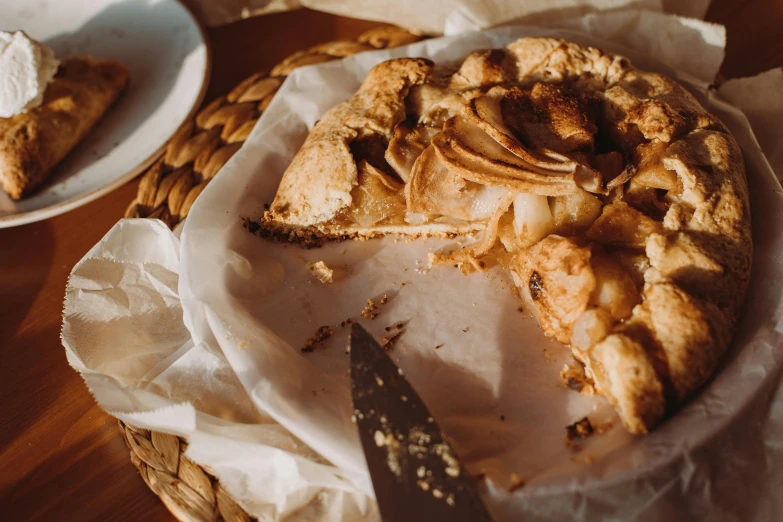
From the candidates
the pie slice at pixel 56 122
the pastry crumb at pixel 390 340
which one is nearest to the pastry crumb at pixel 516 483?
the pastry crumb at pixel 390 340

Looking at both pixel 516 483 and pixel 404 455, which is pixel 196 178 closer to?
pixel 404 455

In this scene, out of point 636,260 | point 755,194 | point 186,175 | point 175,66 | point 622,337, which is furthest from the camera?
point 175,66

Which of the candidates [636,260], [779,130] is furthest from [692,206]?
[779,130]

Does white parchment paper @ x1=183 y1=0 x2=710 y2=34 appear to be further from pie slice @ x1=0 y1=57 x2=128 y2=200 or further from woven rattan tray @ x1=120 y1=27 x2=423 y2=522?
pie slice @ x1=0 y1=57 x2=128 y2=200

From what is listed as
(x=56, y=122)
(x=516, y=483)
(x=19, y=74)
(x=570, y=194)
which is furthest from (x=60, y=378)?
(x=570, y=194)

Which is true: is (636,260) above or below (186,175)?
above

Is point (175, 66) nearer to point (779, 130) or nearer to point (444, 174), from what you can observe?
point (444, 174)
